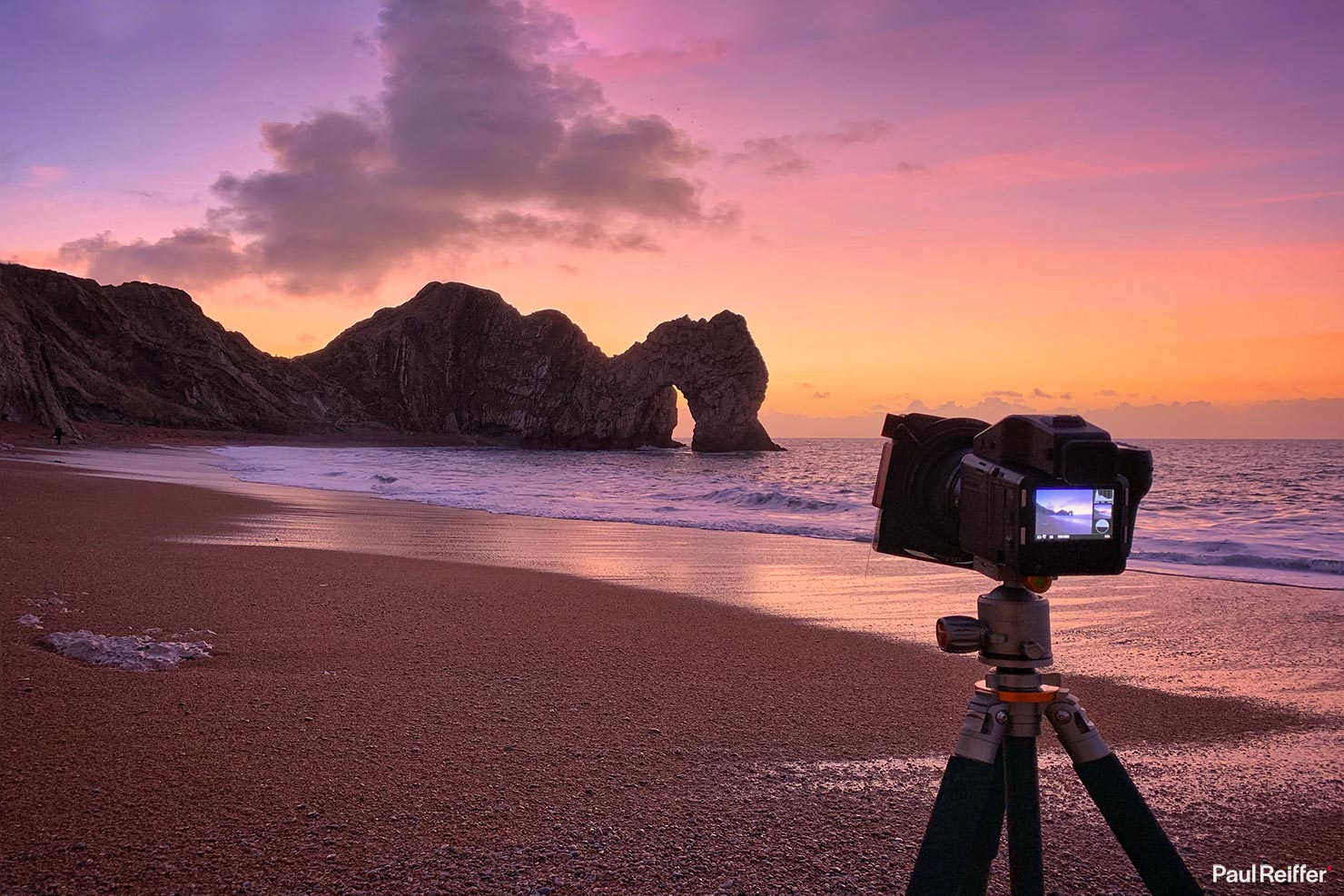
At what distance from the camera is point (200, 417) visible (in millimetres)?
82062

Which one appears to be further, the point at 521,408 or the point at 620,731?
the point at 521,408

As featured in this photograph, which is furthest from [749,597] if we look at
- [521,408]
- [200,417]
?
[521,408]

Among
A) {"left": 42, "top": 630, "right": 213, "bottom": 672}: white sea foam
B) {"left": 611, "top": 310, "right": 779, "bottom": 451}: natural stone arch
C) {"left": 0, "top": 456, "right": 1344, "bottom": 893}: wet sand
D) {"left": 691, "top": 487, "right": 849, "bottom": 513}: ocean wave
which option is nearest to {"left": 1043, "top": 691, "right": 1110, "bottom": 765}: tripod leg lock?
{"left": 0, "top": 456, "right": 1344, "bottom": 893}: wet sand

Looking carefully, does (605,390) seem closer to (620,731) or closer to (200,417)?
(200,417)

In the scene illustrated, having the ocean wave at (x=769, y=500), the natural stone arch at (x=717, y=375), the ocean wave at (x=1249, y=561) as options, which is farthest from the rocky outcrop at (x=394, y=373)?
the ocean wave at (x=1249, y=561)

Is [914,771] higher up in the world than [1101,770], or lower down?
lower down

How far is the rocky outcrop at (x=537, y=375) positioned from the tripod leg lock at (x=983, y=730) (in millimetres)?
85441

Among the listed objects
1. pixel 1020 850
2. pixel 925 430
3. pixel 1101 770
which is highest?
pixel 925 430

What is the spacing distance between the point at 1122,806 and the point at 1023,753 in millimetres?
198

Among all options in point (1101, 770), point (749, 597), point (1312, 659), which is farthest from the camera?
point (749, 597)

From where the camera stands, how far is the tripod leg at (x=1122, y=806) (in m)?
1.48

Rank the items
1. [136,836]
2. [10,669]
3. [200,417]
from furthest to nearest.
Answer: [200,417] → [10,669] → [136,836]

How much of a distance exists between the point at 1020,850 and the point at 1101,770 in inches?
8.7

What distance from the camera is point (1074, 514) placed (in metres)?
1.44
